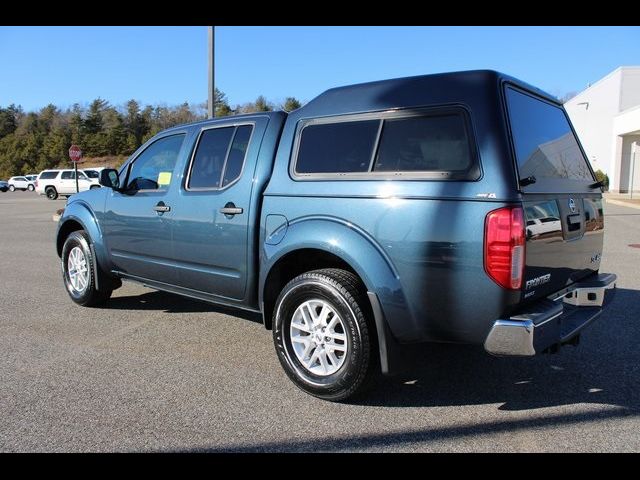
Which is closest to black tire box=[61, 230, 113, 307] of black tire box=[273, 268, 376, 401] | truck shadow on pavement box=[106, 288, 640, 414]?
black tire box=[273, 268, 376, 401]

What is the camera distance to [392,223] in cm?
313

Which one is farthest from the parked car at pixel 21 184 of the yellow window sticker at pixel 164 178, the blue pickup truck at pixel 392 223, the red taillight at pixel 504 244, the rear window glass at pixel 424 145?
the red taillight at pixel 504 244

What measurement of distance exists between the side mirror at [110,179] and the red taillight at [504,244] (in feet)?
12.7

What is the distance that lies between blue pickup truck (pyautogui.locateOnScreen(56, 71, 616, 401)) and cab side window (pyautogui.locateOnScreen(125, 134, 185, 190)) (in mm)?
260

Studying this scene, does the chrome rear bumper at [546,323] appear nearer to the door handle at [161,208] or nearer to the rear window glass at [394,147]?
the rear window glass at [394,147]

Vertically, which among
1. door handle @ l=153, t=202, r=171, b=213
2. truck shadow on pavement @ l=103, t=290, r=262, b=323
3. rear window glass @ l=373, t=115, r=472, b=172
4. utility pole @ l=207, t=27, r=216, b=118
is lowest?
truck shadow on pavement @ l=103, t=290, r=262, b=323

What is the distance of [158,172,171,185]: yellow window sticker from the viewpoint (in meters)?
4.76

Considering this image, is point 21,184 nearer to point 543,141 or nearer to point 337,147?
point 337,147

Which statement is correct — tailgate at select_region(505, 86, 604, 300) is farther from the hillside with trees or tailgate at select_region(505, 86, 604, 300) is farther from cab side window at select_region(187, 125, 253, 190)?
the hillside with trees

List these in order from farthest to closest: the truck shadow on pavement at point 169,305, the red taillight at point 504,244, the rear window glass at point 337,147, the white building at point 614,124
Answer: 1. the white building at point 614,124
2. the truck shadow on pavement at point 169,305
3. the rear window glass at point 337,147
4. the red taillight at point 504,244

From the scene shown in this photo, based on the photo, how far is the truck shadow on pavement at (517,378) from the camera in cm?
346

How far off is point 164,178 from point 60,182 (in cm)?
3204

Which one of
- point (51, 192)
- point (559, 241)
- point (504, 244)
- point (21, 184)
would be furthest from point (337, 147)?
point (21, 184)
